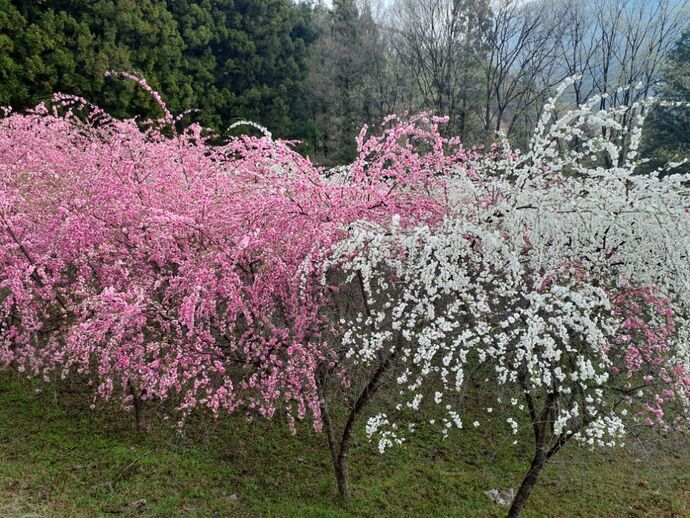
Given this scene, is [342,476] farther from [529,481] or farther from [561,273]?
[561,273]

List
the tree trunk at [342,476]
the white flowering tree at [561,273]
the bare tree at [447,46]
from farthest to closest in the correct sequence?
the bare tree at [447,46]
the tree trunk at [342,476]
the white flowering tree at [561,273]

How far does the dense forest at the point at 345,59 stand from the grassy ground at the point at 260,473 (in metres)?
11.0

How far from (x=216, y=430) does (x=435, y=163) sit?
157 inches

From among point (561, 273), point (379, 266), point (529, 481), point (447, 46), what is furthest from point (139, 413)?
point (447, 46)

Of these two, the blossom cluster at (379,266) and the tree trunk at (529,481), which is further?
the tree trunk at (529,481)

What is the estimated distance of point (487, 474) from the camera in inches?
221

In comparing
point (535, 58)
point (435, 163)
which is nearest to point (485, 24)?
point (535, 58)

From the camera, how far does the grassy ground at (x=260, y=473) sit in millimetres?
4410

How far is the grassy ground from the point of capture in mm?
4410

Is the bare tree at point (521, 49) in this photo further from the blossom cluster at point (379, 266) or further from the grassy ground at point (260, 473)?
the blossom cluster at point (379, 266)

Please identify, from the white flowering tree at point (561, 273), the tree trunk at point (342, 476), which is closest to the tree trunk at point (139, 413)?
the tree trunk at point (342, 476)

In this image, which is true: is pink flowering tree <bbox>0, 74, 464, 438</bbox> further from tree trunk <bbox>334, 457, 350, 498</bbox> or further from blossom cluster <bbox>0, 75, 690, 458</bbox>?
tree trunk <bbox>334, 457, 350, 498</bbox>

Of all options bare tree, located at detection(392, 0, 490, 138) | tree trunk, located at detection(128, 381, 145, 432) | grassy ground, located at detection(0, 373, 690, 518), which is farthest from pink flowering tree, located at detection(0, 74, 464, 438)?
bare tree, located at detection(392, 0, 490, 138)

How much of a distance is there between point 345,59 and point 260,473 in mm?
18621
